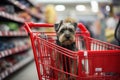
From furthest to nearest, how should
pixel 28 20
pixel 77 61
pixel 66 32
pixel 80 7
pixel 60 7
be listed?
pixel 80 7 < pixel 60 7 < pixel 28 20 < pixel 66 32 < pixel 77 61

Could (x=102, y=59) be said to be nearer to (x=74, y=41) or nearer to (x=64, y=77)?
(x=64, y=77)

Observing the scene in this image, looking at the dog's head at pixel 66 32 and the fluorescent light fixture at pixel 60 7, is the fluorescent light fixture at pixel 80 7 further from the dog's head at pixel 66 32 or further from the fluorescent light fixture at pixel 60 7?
the dog's head at pixel 66 32

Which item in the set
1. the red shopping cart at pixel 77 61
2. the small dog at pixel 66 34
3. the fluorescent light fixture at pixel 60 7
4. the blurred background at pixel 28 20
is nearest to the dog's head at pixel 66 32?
the small dog at pixel 66 34

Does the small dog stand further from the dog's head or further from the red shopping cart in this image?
the red shopping cart

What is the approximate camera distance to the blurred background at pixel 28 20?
151 inches

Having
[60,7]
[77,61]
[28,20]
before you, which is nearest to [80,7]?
[60,7]

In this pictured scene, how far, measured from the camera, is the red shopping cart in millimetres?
1494

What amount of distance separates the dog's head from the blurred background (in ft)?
0.85

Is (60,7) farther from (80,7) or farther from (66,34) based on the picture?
(66,34)

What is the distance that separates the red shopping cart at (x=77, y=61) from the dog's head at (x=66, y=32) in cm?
14

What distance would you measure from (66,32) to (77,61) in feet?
1.94

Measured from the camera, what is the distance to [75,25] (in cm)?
209

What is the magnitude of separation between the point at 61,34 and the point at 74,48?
172 mm

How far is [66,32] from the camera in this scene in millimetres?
2119
